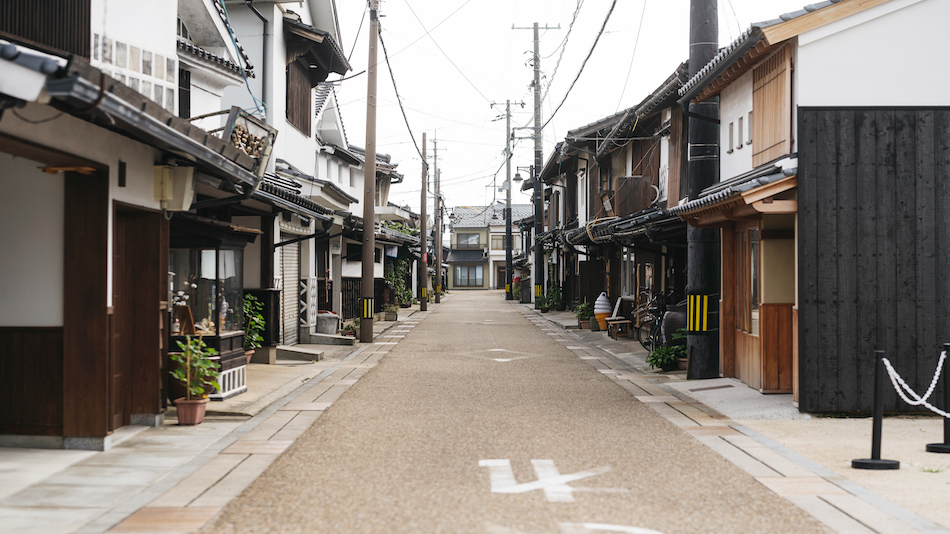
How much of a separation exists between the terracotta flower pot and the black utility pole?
7.92 meters

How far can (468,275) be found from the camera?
90.2 m

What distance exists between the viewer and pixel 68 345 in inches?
307

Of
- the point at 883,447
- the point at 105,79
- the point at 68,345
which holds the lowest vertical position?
the point at 883,447

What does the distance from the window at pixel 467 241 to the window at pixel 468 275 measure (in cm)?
219

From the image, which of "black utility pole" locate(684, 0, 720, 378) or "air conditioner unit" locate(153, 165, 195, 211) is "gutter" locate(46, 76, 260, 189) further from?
"black utility pole" locate(684, 0, 720, 378)

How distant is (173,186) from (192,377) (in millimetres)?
2241

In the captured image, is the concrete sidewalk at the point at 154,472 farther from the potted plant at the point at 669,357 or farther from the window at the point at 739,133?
the window at the point at 739,133

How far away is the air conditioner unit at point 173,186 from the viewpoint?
9.07 meters

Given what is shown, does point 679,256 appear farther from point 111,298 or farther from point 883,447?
point 111,298

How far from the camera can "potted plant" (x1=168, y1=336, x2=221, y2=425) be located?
927cm

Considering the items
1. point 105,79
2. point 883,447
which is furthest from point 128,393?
point 883,447

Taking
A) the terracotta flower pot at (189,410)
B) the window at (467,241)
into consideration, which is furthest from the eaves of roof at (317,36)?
the window at (467,241)

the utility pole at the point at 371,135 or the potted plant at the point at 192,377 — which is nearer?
the potted plant at the point at 192,377

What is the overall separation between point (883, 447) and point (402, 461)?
4846 mm
